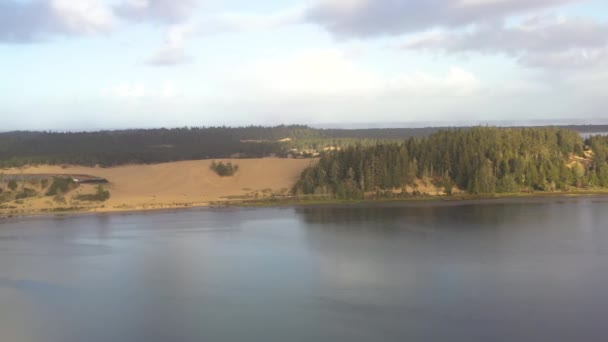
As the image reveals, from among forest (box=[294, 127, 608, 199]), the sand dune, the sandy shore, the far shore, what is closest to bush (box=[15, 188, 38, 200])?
the sandy shore

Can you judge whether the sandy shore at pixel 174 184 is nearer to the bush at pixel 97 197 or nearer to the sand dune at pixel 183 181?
the sand dune at pixel 183 181

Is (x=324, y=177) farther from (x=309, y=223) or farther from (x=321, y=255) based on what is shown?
(x=321, y=255)

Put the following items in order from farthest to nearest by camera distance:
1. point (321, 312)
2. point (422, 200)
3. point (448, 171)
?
point (448, 171) < point (422, 200) < point (321, 312)

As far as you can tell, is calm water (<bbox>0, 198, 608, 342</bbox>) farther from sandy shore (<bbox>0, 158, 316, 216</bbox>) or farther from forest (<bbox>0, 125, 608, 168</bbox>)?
forest (<bbox>0, 125, 608, 168</bbox>)

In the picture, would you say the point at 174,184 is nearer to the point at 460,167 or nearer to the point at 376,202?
the point at 376,202

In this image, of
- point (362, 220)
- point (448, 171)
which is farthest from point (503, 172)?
point (362, 220)
